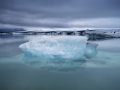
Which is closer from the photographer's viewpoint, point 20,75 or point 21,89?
point 21,89

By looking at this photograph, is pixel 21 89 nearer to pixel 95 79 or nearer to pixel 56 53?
pixel 95 79

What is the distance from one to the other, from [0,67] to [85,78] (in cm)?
368

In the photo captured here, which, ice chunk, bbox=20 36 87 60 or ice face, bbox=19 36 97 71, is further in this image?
ice chunk, bbox=20 36 87 60

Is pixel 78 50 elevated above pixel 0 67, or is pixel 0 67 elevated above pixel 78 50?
pixel 78 50

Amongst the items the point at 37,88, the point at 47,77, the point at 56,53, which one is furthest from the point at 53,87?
the point at 56,53

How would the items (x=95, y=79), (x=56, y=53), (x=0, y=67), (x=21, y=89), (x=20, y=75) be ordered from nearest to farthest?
(x=21, y=89), (x=95, y=79), (x=20, y=75), (x=0, y=67), (x=56, y=53)

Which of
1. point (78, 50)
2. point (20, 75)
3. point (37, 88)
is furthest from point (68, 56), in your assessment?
point (37, 88)

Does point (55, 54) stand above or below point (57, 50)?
below

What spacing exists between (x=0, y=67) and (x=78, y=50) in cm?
374

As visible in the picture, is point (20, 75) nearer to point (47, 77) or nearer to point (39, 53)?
point (47, 77)

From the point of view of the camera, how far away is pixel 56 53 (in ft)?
20.7

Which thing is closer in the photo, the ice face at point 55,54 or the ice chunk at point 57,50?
the ice face at point 55,54

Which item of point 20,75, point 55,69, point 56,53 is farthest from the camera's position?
point 56,53

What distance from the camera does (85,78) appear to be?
14.4 ft
